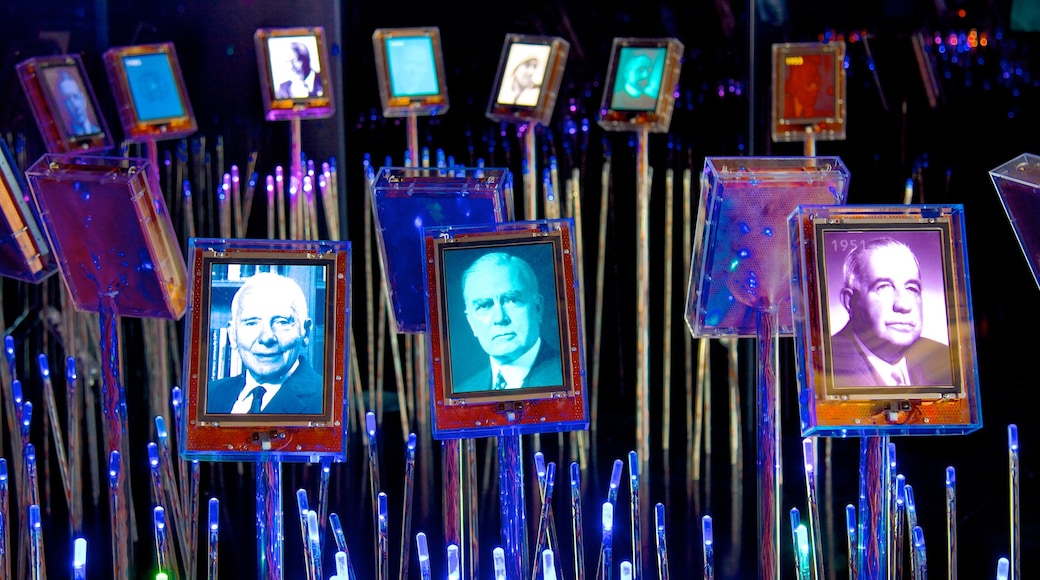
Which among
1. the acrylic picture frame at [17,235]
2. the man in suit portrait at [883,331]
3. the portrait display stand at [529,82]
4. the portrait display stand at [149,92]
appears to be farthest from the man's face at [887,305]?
the portrait display stand at [149,92]

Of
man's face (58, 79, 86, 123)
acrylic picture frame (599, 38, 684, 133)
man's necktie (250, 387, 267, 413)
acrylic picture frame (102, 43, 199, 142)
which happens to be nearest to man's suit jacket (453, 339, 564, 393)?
man's necktie (250, 387, 267, 413)

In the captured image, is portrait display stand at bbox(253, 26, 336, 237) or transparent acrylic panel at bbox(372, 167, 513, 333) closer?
transparent acrylic panel at bbox(372, 167, 513, 333)

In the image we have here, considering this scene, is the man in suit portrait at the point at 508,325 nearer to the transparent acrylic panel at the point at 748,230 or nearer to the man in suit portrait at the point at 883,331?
the transparent acrylic panel at the point at 748,230

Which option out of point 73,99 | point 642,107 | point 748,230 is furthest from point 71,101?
point 748,230

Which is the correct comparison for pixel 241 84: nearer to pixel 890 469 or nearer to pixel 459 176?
pixel 459 176

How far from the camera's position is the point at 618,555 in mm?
3043

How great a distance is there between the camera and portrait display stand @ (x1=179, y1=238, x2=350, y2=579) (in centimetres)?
208

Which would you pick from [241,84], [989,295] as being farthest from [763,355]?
[241,84]

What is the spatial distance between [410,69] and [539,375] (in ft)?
7.38

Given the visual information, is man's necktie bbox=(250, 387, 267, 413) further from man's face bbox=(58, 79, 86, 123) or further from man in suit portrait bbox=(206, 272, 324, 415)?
man's face bbox=(58, 79, 86, 123)

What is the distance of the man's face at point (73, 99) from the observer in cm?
389

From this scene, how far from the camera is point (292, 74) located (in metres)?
4.09

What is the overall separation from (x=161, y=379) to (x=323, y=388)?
1.95m

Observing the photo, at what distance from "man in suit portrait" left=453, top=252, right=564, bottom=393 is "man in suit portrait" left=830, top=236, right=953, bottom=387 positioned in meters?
0.50
